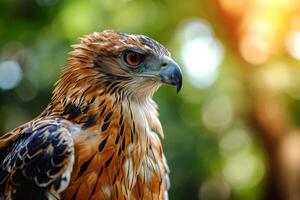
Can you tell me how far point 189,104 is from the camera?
1430 cm

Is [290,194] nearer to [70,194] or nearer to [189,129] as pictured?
[189,129]

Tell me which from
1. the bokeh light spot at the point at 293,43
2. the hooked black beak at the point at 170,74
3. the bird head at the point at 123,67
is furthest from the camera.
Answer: the bokeh light spot at the point at 293,43

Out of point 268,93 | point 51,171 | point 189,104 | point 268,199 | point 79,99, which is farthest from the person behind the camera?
point 189,104

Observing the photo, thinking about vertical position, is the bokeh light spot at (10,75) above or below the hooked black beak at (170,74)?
below

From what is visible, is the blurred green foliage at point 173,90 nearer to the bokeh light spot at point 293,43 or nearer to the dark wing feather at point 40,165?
the bokeh light spot at point 293,43

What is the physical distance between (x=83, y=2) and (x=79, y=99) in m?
6.94

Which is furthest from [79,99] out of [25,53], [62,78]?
[25,53]

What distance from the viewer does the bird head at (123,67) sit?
17.3 ft

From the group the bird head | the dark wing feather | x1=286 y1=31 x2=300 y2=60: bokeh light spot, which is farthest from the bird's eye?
x1=286 y1=31 x2=300 y2=60: bokeh light spot

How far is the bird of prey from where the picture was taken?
16.0 feet

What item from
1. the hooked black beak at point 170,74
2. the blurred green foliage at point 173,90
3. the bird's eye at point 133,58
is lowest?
the blurred green foliage at point 173,90

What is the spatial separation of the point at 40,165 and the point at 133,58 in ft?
3.36

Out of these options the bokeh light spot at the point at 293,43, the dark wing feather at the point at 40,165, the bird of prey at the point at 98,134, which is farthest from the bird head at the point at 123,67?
the bokeh light spot at the point at 293,43

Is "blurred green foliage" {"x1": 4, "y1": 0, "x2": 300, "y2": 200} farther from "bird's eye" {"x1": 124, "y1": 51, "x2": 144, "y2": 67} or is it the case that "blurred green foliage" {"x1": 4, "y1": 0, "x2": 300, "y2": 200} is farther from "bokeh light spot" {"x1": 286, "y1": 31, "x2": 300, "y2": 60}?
"bird's eye" {"x1": 124, "y1": 51, "x2": 144, "y2": 67}
